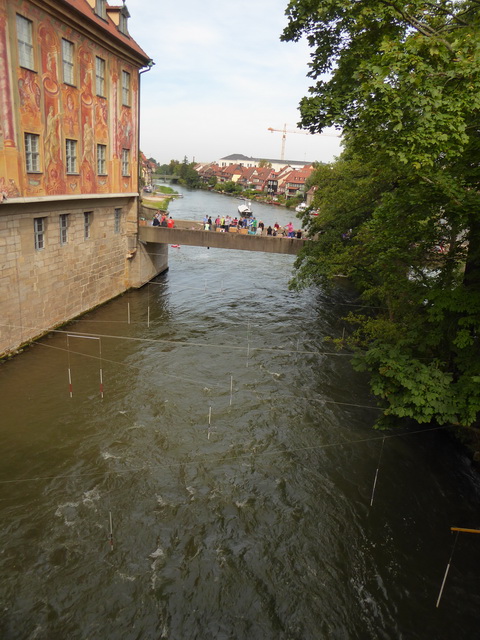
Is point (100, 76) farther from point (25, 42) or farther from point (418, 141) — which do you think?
point (418, 141)

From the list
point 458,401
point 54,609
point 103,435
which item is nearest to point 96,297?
point 103,435

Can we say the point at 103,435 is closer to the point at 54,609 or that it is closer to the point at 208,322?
the point at 54,609

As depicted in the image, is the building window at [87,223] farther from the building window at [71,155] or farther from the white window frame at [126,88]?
the white window frame at [126,88]

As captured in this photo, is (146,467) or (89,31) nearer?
(146,467)

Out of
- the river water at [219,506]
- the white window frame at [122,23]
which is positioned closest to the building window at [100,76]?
the white window frame at [122,23]

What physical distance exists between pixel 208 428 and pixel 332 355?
789 cm

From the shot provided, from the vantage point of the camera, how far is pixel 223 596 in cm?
794

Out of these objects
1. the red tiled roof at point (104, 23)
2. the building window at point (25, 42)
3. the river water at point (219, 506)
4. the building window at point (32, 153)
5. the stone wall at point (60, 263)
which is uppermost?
the red tiled roof at point (104, 23)

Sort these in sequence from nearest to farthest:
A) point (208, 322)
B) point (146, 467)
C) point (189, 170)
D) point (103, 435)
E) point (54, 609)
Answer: point (54, 609) < point (146, 467) < point (103, 435) < point (208, 322) < point (189, 170)

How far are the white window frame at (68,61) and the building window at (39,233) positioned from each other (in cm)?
573

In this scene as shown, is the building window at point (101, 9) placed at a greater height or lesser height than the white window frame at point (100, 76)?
greater

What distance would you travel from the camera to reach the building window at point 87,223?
68.1 ft

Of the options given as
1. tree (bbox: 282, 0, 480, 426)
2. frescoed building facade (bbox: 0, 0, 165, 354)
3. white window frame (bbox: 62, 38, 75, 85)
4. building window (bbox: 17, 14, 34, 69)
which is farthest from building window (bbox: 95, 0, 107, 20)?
tree (bbox: 282, 0, 480, 426)

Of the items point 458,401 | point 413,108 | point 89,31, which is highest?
point 89,31
